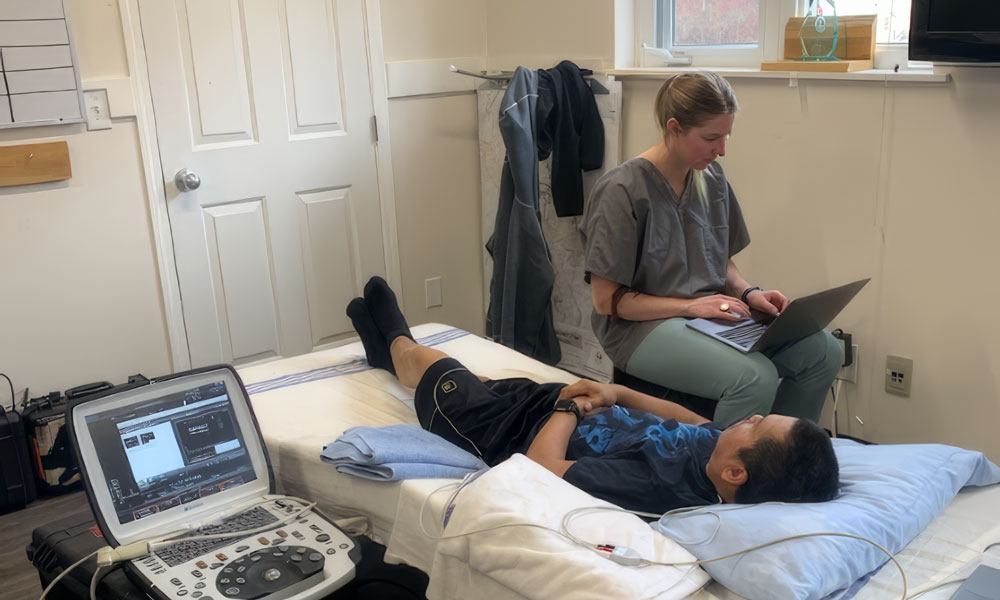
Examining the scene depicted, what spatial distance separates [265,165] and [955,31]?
2141 mm

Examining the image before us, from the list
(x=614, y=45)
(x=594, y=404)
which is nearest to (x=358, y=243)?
(x=614, y=45)

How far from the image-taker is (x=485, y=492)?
4.88 feet

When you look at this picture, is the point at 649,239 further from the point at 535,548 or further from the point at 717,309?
the point at 535,548

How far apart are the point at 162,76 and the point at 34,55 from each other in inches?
15.0

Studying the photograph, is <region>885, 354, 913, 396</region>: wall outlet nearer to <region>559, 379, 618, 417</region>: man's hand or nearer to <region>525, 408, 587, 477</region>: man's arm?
<region>559, 379, 618, 417</region>: man's hand

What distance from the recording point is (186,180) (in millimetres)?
2879

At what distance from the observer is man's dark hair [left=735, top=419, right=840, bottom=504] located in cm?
151

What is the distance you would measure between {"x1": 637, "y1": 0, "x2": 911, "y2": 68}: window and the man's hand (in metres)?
1.35

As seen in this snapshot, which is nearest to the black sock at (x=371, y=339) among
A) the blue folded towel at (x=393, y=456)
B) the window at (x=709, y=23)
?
the blue folded towel at (x=393, y=456)

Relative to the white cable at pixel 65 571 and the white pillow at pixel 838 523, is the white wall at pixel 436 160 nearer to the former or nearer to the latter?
the white cable at pixel 65 571

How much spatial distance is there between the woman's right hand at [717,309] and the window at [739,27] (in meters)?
0.91

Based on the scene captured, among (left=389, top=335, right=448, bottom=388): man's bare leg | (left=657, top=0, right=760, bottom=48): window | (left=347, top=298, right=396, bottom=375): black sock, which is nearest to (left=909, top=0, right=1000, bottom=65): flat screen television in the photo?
(left=657, top=0, right=760, bottom=48): window

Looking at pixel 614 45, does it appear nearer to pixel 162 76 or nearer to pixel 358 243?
pixel 358 243

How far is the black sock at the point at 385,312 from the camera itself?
7.59ft
